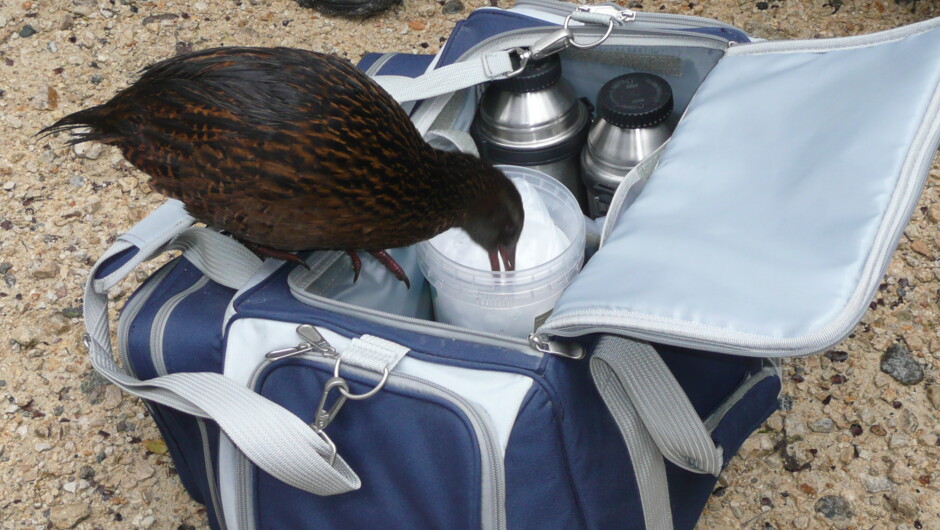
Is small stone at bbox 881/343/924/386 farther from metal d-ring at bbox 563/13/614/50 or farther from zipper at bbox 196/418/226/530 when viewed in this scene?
zipper at bbox 196/418/226/530

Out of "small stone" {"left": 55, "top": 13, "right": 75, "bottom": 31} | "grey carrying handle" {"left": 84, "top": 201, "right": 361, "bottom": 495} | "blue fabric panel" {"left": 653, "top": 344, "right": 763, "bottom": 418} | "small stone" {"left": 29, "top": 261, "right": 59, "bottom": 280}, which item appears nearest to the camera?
"grey carrying handle" {"left": 84, "top": 201, "right": 361, "bottom": 495}

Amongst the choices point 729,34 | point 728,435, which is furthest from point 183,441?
point 729,34

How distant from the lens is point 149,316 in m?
1.41

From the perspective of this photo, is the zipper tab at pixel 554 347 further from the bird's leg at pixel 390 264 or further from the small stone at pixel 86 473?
the small stone at pixel 86 473

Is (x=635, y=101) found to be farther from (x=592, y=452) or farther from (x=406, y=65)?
(x=592, y=452)

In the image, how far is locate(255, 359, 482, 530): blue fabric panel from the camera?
1206 mm

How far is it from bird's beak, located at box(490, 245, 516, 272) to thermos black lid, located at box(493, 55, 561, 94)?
12.4 inches

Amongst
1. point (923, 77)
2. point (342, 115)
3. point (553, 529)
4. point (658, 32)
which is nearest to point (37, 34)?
point (342, 115)

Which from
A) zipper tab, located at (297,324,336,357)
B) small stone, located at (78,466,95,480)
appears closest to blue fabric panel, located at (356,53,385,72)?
zipper tab, located at (297,324,336,357)

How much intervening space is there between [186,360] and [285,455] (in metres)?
0.33

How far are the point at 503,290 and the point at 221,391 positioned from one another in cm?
53

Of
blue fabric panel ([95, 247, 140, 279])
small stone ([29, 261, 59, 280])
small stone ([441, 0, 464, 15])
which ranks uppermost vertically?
blue fabric panel ([95, 247, 140, 279])

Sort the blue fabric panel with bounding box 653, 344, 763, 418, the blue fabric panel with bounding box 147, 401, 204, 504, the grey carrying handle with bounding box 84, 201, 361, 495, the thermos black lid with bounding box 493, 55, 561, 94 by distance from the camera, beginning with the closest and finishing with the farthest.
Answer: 1. the grey carrying handle with bounding box 84, 201, 361, 495
2. the blue fabric panel with bounding box 653, 344, 763, 418
3. the blue fabric panel with bounding box 147, 401, 204, 504
4. the thermos black lid with bounding box 493, 55, 561, 94

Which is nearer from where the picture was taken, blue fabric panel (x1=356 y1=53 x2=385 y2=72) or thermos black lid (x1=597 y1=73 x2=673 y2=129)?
thermos black lid (x1=597 y1=73 x2=673 y2=129)
